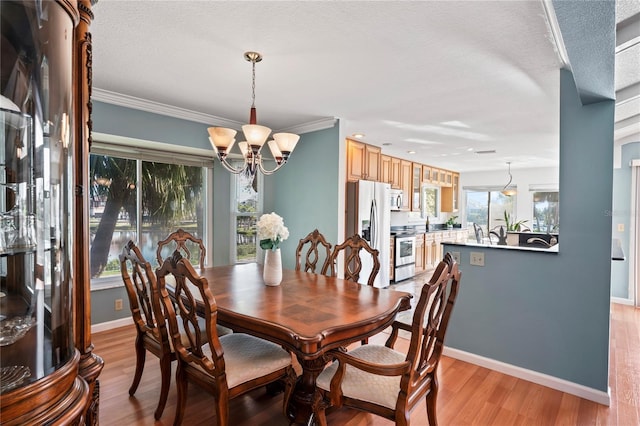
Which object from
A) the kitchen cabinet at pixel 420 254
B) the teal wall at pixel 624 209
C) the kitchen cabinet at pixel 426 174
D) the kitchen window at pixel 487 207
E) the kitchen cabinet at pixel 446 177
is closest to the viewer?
the teal wall at pixel 624 209

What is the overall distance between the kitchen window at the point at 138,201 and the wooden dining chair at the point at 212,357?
228cm

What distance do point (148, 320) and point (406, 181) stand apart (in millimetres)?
5257

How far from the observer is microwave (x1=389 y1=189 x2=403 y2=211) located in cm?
573

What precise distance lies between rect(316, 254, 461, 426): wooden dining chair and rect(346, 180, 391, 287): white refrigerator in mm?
2496

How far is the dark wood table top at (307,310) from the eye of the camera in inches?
59.4

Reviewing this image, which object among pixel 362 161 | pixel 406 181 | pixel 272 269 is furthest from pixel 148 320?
pixel 406 181

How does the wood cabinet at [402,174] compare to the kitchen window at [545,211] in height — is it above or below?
above

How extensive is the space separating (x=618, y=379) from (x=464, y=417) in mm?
1513

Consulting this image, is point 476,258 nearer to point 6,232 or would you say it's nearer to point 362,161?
point 362,161

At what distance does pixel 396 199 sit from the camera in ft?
19.0

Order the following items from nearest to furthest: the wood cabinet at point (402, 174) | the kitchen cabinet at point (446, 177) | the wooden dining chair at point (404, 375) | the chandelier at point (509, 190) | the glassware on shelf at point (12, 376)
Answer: the glassware on shelf at point (12, 376) < the wooden dining chair at point (404, 375) < the wood cabinet at point (402, 174) < the chandelier at point (509, 190) < the kitchen cabinet at point (446, 177)

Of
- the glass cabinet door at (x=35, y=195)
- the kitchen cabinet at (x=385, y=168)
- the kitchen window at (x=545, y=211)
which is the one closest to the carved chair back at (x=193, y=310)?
the glass cabinet door at (x=35, y=195)

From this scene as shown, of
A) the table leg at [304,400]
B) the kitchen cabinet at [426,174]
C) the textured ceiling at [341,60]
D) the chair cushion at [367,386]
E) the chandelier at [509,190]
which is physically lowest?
the table leg at [304,400]

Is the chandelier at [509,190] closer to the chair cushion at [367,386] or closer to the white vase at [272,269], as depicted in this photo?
the white vase at [272,269]
